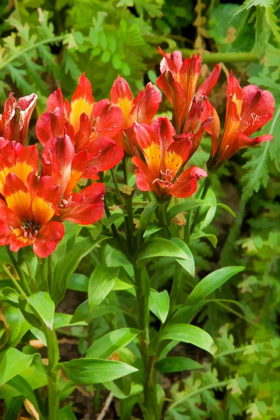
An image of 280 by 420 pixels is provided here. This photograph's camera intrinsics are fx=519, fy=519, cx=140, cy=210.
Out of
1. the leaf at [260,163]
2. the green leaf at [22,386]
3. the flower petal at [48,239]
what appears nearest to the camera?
the flower petal at [48,239]

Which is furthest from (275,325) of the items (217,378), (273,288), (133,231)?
(133,231)

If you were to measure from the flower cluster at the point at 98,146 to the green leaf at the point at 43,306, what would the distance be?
10 centimetres

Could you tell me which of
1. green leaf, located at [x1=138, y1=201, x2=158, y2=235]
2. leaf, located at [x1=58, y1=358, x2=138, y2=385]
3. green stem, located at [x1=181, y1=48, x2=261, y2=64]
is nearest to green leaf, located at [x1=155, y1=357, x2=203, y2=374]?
leaf, located at [x1=58, y1=358, x2=138, y2=385]

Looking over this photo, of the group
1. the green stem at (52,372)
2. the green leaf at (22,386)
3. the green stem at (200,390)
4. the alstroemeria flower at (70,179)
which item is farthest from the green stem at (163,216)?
the green stem at (200,390)

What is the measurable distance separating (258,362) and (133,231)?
0.62m

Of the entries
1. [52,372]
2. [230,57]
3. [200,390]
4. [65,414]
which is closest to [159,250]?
[52,372]

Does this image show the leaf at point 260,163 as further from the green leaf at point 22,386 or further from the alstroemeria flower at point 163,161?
the green leaf at point 22,386

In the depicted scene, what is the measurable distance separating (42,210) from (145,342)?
332 millimetres

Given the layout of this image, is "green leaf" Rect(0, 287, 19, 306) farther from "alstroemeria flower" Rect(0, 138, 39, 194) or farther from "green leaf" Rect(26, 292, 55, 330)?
"alstroemeria flower" Rect(0, 138, 39, 194)

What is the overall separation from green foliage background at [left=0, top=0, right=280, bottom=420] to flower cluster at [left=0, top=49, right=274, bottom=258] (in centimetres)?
35

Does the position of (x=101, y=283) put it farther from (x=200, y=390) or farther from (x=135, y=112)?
(x=200, y=390)

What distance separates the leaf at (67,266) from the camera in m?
0.73

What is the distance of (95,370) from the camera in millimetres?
737

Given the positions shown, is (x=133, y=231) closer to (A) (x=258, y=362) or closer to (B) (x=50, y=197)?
(B) (x=50, y=197)
